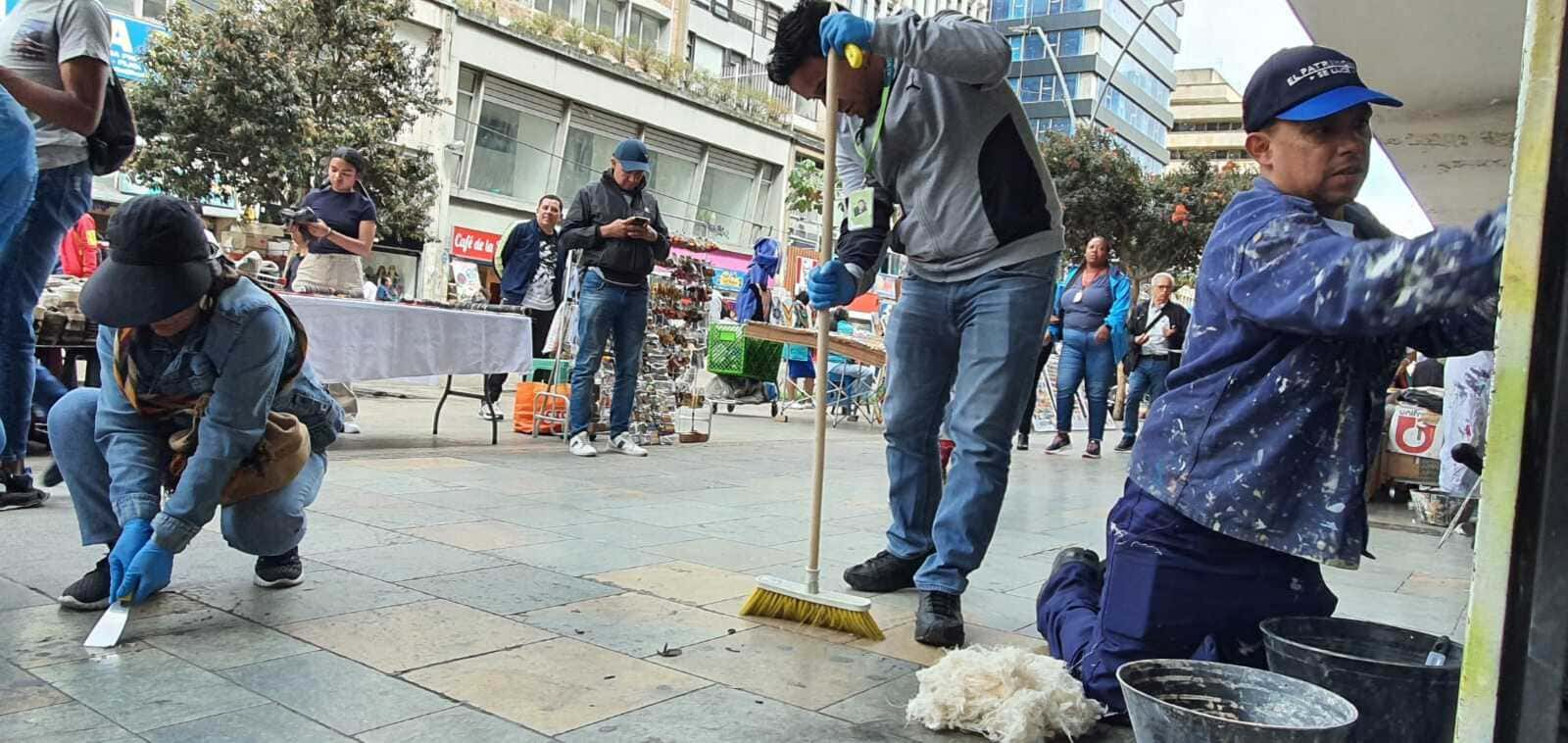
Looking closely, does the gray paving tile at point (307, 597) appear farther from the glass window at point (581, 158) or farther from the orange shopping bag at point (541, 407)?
the glass window at point (581, 158)

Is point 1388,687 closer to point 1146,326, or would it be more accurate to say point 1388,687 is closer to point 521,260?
point 521,260

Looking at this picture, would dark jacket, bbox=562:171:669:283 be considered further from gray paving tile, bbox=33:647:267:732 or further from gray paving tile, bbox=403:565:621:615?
gray paving tile, bbox=33:647:267:732

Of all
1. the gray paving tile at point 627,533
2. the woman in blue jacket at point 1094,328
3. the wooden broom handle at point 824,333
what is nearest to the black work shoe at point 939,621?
the wooden broom handle at point 824,333

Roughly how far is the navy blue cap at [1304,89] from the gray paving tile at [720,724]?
1451 mm

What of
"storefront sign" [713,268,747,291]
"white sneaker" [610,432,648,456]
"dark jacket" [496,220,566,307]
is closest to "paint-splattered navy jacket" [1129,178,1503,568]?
"white sneaker" [610,432,648,456]

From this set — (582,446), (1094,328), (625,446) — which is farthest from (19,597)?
(1094,328)

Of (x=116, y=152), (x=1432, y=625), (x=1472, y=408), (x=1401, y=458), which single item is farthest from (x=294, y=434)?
(x=1401, y=458)

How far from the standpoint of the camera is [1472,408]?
5.61 metres

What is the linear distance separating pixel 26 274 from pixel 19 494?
2.71 ft

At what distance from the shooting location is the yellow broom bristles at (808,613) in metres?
2.87

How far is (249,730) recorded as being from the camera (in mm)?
2014

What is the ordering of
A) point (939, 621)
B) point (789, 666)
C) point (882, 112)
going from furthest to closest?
point (882, 112) < point (939, 621) < point (789, 666)

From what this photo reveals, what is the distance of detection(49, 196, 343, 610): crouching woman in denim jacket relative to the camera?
2477mm

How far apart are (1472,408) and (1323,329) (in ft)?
15.8
